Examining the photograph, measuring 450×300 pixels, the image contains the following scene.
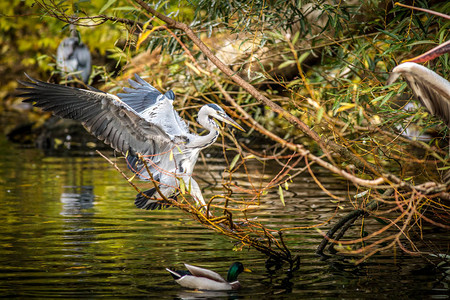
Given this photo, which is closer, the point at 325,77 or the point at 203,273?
the point at 203,273

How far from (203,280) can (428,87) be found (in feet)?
5.88

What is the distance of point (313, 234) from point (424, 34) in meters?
1.97

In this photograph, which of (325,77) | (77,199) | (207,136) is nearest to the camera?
(207,136)

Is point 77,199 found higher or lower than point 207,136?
lower

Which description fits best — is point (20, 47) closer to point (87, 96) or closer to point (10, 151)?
point (10, 151)

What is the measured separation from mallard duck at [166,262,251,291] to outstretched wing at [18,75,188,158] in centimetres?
148

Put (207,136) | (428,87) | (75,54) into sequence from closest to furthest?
(428,87) < (207,136) < (75,54)

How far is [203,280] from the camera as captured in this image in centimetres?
429

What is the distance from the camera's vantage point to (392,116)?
215 inches

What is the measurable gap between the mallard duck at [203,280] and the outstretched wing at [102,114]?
1479 mm

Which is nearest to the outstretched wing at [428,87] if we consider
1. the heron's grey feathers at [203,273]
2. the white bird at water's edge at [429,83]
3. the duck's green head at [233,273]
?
the white bird at water's edge at [429,83]

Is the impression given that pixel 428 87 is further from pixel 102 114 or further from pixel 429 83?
pixel 102 114

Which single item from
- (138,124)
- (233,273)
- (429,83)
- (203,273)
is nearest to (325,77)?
(138,124)

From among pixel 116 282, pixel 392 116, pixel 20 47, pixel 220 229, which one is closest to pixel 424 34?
pixel 392 116
